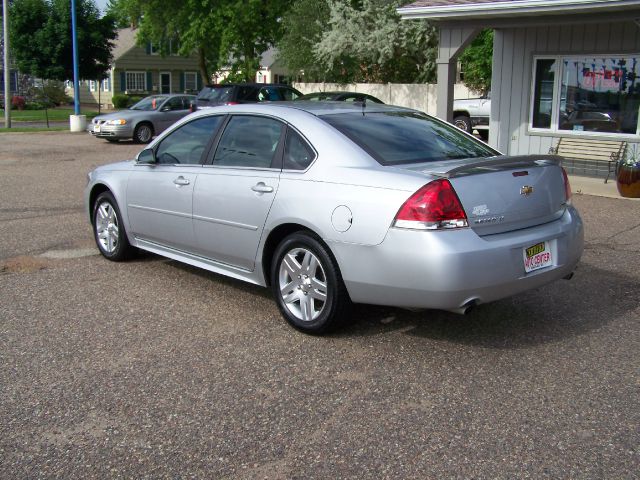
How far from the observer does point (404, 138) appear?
528 centimetres

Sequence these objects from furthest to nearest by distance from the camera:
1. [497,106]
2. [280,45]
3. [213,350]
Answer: [280,45], [497,106], [213,350]

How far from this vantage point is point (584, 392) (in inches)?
162

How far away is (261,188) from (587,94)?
1009cm

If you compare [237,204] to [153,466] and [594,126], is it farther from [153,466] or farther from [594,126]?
[594,126]

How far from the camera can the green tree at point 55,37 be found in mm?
39312

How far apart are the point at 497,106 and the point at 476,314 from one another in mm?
9740

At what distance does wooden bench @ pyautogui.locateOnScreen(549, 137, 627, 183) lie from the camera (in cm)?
1309

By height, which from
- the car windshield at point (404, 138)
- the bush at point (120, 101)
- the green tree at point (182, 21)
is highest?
the green tree at point (182, 21)

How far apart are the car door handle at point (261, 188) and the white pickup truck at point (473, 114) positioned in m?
18.7

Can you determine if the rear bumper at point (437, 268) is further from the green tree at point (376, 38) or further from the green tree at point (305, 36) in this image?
the green tree at point (305, 36)

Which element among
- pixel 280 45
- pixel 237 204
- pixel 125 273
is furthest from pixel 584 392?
pixel 280 45

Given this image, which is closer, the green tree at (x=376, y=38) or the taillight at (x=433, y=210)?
the taillight at (x=433, y=210)

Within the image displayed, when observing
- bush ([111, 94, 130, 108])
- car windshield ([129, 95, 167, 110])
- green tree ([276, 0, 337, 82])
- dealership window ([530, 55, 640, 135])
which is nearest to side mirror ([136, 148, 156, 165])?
dealership window ([530, 55, 640, 135])

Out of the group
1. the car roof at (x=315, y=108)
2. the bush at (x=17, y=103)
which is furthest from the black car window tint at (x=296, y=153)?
the bush at (x=17, y=103)
